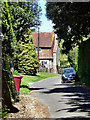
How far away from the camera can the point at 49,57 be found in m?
66.5

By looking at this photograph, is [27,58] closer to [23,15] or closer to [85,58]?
[85,58]

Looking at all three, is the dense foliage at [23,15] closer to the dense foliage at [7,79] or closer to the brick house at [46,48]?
the dense foliage at [7,79]

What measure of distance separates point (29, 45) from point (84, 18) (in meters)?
25.3

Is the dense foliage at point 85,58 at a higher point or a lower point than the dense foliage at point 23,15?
lower

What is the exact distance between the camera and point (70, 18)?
74.1ft

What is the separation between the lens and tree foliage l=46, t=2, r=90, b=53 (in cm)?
2034

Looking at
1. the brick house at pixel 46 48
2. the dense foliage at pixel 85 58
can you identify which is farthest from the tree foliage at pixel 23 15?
the brick house at pixel 46 48

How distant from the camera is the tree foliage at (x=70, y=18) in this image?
801 inches

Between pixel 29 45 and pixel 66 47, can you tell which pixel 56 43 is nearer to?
pixel 29 45

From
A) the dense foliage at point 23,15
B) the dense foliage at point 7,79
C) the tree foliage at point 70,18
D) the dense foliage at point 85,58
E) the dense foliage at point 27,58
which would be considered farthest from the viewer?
the dense foliage at point 27,58

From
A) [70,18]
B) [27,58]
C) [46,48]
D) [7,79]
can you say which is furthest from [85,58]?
[46,48]

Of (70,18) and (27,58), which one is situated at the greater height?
(70,18)

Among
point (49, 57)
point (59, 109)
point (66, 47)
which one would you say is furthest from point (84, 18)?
point (49, 57)

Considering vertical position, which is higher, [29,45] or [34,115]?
[29,45]
